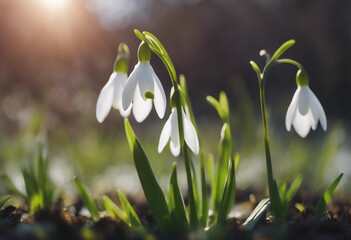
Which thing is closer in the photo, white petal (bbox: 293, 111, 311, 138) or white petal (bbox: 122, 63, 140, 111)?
white petal (bbox: 122, 63, 140, 111)

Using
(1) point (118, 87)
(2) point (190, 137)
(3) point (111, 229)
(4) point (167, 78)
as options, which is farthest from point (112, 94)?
(4) point (167, 78)

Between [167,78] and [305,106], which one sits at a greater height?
[167,78]

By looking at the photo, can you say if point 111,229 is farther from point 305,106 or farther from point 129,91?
point 305,106

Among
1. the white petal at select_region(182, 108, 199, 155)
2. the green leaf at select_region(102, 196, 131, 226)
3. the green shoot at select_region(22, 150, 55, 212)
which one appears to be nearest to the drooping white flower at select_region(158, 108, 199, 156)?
the white petal at select_region(182, 108, 199, 155)

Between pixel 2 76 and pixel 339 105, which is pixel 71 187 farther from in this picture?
pixel 339 105

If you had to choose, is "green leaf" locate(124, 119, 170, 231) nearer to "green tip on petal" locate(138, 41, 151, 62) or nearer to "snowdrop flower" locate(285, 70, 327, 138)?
"green tip on petal" locate(138, 41, 151, 62)

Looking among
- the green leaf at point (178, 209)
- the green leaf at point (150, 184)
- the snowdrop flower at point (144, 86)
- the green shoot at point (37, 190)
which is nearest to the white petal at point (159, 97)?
the snowdrop flower at point (144, 86)

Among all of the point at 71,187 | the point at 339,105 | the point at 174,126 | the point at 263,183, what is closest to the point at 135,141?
the point at 174,126
